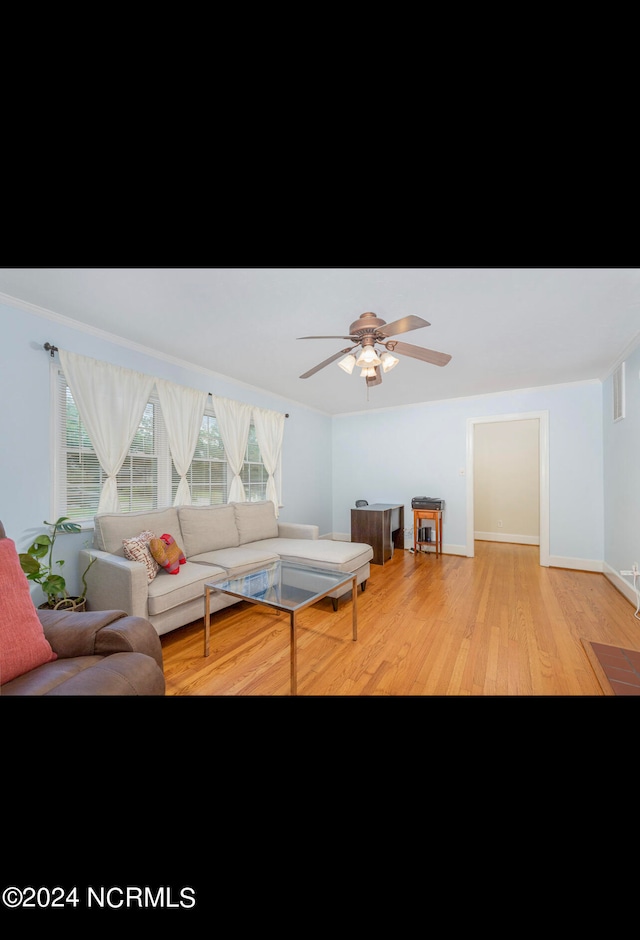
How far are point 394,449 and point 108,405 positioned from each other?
4.01 m

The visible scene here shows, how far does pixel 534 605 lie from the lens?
2.88 m

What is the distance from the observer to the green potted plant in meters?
1.99

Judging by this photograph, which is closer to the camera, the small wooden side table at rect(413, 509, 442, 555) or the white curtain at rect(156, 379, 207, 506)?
the white curtain at rect(156, 379, 207, 506)

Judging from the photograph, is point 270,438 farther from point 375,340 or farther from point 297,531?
point 375,340

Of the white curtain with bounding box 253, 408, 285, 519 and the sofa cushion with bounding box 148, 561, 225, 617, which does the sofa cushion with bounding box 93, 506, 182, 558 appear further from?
the white curtain with bounding box 253, 408, 285, 519

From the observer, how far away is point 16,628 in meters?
1.16

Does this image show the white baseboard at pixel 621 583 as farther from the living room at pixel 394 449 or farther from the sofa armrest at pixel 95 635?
the sofa armrest at pixel 95 635

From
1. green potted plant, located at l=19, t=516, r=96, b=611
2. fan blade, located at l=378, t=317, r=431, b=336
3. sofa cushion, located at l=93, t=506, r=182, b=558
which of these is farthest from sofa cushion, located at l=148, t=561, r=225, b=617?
fan blade, located at l=378, t=317, r=431, b=336

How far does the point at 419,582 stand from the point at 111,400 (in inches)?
139

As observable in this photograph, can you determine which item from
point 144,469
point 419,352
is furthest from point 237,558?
point 419,352

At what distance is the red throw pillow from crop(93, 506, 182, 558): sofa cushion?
4.09 feet

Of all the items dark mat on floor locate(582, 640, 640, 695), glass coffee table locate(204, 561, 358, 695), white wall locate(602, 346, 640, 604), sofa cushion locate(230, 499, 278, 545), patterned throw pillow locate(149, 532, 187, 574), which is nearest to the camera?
dark mat on floor locate(582, 640, 640, 695)
